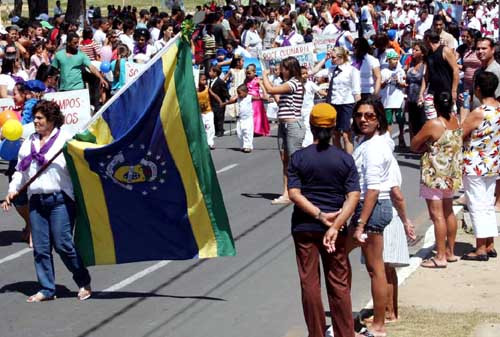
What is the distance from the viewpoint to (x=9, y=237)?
1301cm

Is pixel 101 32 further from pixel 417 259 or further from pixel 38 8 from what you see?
pixel 417 259

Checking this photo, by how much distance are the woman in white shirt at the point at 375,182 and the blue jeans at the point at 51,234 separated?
273 centimetres

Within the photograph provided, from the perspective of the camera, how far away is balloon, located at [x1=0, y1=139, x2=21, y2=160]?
1201 centimetres

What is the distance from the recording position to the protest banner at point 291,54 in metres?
21.6

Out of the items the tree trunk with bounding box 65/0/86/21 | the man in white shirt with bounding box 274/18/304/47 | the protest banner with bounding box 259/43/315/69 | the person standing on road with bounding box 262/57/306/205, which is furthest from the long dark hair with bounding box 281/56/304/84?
the tree trunk with bounding box 65/0/86/21

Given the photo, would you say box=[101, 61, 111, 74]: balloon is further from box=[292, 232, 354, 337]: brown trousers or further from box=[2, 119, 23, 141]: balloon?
box=[292, 232, 354, 337]: brown trousers

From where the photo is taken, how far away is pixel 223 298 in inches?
395

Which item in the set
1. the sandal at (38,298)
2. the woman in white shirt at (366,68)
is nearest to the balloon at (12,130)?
the sandal at (38,298)

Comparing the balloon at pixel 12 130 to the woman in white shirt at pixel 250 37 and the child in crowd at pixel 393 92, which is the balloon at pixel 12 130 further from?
the woman in white shirt at pixel 250 37

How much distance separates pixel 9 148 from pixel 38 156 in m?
2.25

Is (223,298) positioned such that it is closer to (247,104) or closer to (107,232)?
(107,232)

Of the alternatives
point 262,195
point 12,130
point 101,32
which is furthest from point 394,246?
point 101,32

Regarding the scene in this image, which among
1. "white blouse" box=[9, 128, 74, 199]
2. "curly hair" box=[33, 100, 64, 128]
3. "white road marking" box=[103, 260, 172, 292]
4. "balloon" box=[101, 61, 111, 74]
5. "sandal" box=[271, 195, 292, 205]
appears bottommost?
"sandal" box=[271, 195, 292, 205]

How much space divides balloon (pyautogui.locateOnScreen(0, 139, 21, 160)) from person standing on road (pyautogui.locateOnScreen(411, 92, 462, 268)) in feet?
13.6
